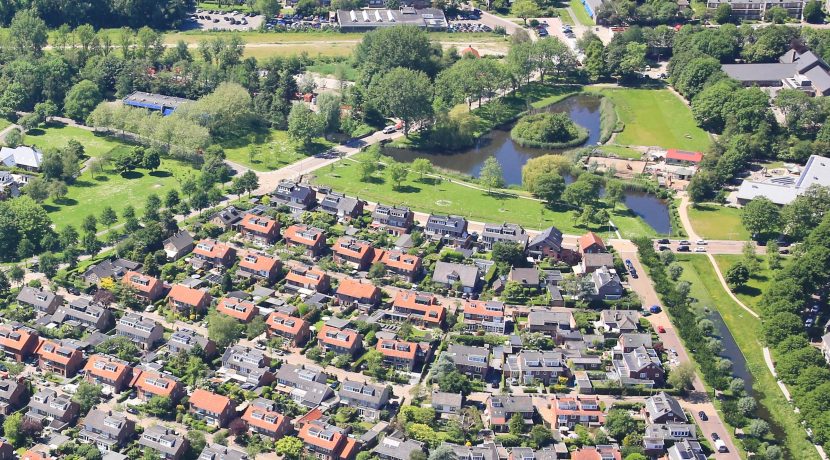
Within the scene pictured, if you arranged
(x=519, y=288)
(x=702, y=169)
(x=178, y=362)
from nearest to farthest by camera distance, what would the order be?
(x=178, y=362), (x=519, y=288), (x=702, y=169)

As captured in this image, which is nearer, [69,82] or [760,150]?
[760,150]

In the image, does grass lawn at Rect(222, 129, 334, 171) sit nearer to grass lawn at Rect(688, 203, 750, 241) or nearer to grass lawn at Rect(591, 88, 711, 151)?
grass lawn at Rect(591, 88, 711, 151)

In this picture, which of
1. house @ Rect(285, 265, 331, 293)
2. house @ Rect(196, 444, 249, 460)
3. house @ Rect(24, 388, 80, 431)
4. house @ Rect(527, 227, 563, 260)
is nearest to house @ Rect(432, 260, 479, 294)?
house @ Rect(527, 227, 563, 260)

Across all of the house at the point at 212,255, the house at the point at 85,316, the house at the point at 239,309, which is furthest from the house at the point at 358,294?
the house at the point at 85,316

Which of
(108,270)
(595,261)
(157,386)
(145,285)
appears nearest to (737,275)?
(595,261)

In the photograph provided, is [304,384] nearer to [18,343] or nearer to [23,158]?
[18,343]

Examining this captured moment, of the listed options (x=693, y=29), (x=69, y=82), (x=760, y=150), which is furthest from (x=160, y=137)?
(x=693, y=29)

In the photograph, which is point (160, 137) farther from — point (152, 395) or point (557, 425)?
point (557, 425)
